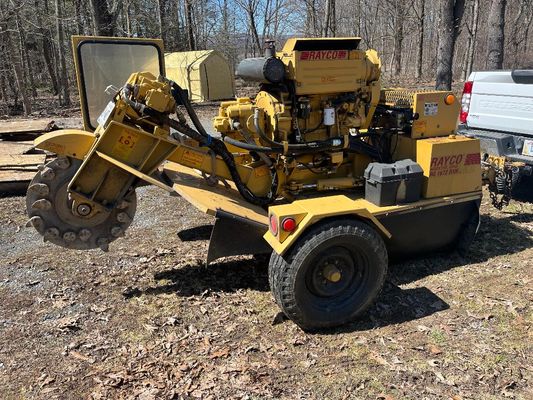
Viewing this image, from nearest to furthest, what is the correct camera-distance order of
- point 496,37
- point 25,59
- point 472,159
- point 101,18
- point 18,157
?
point 472,159 < point 18,157 < point 496,37 < point 101,18 < point 25,59

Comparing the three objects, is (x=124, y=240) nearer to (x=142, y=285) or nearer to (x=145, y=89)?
(x=142, y=285)

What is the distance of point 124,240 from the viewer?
5613 mm

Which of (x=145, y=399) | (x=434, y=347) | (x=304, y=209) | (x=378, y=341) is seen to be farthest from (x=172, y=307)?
(x=434, y=347)

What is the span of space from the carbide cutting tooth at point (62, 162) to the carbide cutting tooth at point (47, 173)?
0.25ft

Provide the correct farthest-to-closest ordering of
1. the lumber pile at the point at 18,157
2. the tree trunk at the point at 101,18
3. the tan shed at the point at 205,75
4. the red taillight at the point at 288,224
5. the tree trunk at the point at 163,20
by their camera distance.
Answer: the tree trunk at the point at 163,20 → the tan shed at the point at 205,75 → the tree trunk at the point at 101,18 → the lumber pile at the point at 18,157 → the red taillight at the point at 288,224

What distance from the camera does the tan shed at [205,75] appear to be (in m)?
20.3

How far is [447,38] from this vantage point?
494 inches

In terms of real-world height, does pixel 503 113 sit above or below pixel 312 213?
above

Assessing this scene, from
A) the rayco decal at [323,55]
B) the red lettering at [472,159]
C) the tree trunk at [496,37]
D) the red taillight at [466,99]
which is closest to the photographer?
the rayco decal at [323,55]

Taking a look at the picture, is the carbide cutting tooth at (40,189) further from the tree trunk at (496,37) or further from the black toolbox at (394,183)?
the tree trunk at (496,37)

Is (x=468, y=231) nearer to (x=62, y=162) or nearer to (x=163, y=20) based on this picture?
(x=62, y=162)

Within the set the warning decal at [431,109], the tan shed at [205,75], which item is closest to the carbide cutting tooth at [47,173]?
the warning decal at [431,109]

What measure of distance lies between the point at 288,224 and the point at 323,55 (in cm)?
174

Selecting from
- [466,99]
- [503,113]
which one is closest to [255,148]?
[503,113]
